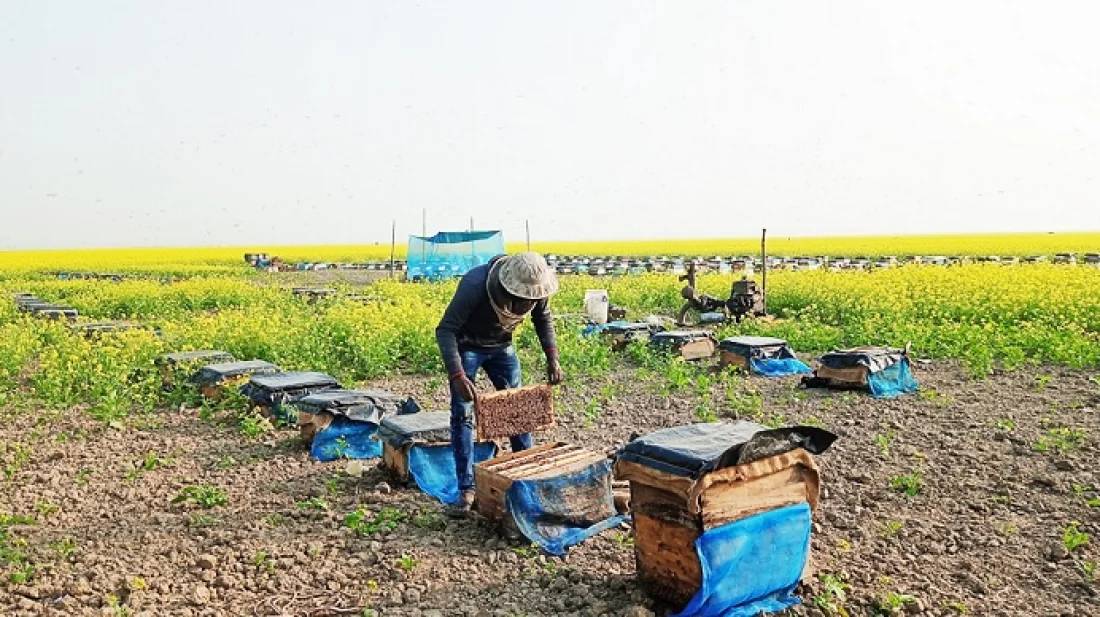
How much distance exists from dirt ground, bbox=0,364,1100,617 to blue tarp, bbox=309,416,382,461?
0.48 ft

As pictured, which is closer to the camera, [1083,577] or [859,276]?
[1083,577]

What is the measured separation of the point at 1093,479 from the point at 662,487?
3787mm

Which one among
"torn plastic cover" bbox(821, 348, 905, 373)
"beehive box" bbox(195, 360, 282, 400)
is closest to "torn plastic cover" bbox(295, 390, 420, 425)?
"beehive box" bbox(195, 360, 282, 400)

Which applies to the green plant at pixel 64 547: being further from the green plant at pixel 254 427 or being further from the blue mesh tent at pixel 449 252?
the blue mesh tent at pixel 449 252

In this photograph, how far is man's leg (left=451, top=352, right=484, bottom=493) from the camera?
211 inches

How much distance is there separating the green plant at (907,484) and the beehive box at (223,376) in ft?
19.7

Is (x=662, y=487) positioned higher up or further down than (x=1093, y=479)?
higher up

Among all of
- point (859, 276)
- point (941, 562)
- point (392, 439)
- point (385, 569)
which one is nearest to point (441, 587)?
point (385, 569)

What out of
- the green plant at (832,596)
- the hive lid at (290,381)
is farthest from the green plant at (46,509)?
the green plant at (832,596)

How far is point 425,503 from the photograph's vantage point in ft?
18.3

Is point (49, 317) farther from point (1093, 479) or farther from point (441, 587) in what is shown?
point (1093, 479)

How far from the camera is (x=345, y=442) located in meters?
6.77

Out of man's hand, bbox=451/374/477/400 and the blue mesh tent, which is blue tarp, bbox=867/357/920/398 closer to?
man's hand, bbox=451/374/477/400

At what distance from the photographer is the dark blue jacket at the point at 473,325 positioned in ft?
16.7
